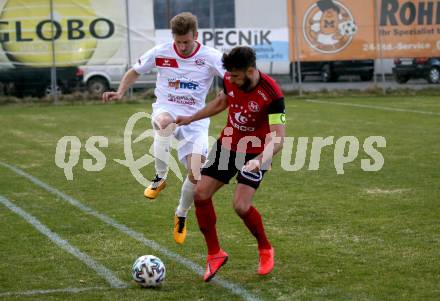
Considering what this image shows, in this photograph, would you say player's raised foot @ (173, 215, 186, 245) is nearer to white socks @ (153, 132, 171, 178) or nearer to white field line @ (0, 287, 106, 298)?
white socks @ (153, 132, 171, 178)

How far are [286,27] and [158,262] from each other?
1982 cm

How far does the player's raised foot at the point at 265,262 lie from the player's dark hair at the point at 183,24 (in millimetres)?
2031

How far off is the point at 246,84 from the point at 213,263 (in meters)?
1.36

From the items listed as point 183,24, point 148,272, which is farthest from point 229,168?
point 183,24

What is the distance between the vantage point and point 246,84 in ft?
20.6

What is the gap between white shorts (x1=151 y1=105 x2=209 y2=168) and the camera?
796 cm

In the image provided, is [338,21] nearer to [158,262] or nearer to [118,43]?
[118,43]

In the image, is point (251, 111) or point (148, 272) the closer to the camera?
point (148, 272)

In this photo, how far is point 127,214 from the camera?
8.98 meters

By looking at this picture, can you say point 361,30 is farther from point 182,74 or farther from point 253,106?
point 253,106

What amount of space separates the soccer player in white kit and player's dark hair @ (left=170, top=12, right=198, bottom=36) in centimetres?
21

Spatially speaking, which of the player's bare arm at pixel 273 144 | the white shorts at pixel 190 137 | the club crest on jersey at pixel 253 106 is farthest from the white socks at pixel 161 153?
the player's bare arm at pixel 273 144

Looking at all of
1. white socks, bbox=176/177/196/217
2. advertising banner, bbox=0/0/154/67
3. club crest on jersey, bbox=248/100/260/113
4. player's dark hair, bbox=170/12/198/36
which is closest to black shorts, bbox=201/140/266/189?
club crest on jersey, bbox=248/100/260/113

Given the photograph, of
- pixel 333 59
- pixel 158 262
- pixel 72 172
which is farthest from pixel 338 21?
pixel 158 262
